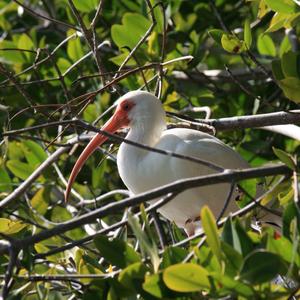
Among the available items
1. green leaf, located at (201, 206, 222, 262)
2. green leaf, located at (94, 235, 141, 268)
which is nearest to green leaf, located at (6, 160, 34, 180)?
green leaf, located at (94, 235, 141, 268)

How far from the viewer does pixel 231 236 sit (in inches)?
104

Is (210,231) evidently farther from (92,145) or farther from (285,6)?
(92,145)

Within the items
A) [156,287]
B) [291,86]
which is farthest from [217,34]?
[156,287]

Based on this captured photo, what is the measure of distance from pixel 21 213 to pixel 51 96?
1.28 meters

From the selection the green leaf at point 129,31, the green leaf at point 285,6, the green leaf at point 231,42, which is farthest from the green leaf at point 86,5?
the green leaf at point 285,6

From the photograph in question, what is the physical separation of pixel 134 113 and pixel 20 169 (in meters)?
0.82

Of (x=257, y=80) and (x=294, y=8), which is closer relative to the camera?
(x=294, y=8)

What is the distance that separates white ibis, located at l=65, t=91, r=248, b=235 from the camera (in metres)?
4.52

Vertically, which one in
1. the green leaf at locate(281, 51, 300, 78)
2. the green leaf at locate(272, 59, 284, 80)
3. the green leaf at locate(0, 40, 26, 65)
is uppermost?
the green leaf at locate(281, 51, 300, 78)

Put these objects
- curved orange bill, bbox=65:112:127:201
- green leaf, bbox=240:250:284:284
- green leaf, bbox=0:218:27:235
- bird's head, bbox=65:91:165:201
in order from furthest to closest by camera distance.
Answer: bird's head, bbox=65:91:165:201 → curved orange bill, bbox=65:112:127:201 → green leaf, bbox=0:218:27:235 → green leaf, bbox=240:250:284:284

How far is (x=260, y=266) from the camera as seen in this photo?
2.41 metres

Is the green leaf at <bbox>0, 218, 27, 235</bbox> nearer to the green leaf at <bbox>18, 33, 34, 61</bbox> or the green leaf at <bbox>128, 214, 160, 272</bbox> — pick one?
the green leaf at <bbox>128, 214, 160, 272</bbox>

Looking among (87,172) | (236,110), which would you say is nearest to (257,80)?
(236,110)

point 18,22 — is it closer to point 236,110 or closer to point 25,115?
point 25,115
